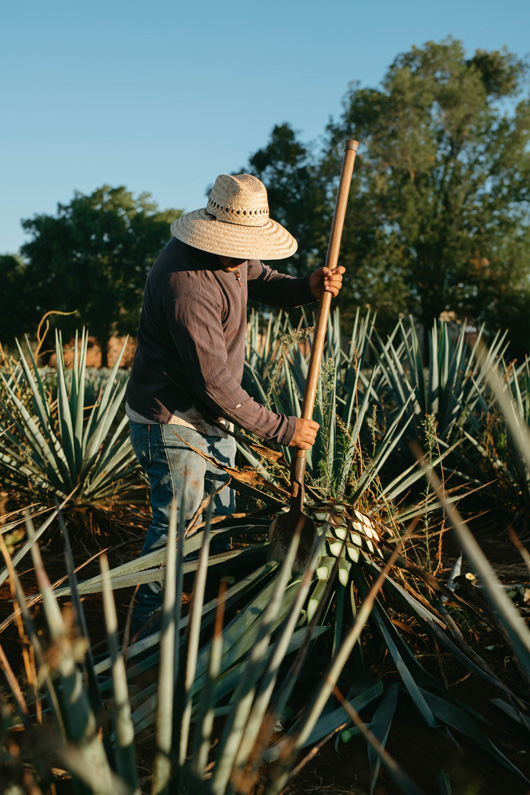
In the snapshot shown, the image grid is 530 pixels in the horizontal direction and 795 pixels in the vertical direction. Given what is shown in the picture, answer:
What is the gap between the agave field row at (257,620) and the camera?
1.05m

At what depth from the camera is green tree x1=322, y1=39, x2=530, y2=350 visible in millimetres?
24016

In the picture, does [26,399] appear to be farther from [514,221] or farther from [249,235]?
[514,221]

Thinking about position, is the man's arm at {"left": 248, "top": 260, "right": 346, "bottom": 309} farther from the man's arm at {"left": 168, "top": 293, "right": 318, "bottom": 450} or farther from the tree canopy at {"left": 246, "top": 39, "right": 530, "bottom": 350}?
the tree canopy at {"left": 246, "top": 39, "right": 530, "bottom": 350}

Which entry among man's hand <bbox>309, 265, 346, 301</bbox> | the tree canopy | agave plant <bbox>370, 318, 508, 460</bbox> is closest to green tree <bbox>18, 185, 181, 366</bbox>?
the tree canopy

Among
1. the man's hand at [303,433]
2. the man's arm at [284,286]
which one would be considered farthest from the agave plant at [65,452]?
the man's hand at [303,433]

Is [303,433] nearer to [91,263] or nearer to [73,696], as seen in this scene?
[73,696]

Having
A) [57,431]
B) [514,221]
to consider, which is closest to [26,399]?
[57,431]

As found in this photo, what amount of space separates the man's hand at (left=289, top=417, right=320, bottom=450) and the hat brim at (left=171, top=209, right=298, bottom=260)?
668 mm

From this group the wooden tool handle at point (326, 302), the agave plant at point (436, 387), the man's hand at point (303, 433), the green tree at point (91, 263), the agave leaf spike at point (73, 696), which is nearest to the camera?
the agave leaf spike at point (73, 696)

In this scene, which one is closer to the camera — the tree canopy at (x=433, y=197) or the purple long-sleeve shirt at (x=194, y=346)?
the purple long-sleeve shirt at (x=194, y=346)

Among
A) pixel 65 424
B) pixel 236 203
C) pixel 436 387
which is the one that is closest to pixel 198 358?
pixel 236 203

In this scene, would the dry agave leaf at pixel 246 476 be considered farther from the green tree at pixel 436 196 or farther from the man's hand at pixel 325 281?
the green tree at pixel 436 196

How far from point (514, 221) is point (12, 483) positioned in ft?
81.0

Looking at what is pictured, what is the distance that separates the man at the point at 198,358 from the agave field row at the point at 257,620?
150 mm
